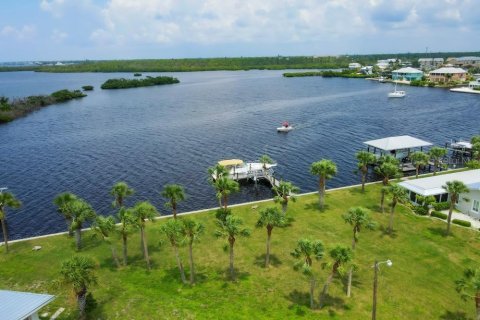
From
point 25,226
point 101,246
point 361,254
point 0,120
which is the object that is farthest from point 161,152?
point 0,120

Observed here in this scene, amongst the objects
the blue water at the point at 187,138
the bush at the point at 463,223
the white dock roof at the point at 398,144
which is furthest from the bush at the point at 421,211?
the white dock roof at the point at 398,144

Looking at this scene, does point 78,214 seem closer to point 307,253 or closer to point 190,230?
point 190,230

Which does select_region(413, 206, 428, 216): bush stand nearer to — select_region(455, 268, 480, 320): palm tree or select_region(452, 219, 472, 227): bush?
select_region(452, 219, 472, 227): bush

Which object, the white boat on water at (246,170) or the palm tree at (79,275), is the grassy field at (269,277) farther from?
the white boat on water at (246,170)

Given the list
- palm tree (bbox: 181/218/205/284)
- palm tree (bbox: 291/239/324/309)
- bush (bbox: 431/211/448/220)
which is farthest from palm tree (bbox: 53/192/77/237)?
bush (bbox: 431/211/448/220)

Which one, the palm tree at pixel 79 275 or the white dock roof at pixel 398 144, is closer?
the palm tree at pixel 79 275

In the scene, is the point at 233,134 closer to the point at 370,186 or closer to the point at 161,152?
the point at 161,152
